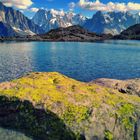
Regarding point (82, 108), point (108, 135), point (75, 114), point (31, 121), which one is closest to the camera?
point (108, 135)

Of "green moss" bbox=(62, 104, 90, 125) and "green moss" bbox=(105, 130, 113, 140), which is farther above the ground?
"green moss" bbox=(62, 104, 90, 125)

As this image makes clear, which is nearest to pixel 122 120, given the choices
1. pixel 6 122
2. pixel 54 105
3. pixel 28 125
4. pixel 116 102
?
pixel 116 102

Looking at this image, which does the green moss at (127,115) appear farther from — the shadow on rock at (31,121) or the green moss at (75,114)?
the shadow on rock at (31,121)

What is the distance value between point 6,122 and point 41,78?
4.58 m

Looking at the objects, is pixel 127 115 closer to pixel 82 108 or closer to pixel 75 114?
pixel 82 108

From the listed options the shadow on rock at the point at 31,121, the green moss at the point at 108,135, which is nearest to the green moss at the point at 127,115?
the green moss at the point at 108,135

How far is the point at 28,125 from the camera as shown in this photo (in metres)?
18.6

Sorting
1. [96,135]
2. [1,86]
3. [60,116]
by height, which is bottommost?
[96,135]

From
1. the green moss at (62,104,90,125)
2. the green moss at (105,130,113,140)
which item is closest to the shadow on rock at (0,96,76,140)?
the green moss at (62,104,90,125)

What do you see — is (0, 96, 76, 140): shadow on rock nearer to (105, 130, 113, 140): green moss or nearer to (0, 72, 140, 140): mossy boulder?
(0, 72, 140, 140): mossy boulder

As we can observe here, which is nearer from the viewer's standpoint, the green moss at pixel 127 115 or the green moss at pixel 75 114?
the green moss at pixel 75 114

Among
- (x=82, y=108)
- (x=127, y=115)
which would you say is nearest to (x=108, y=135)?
(x=127, y=115)

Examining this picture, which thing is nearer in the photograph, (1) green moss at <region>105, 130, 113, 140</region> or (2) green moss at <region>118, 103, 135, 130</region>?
(1) green moss at <region>105, 130, 113, 140</region>

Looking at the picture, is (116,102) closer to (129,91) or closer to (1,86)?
(129,91)
